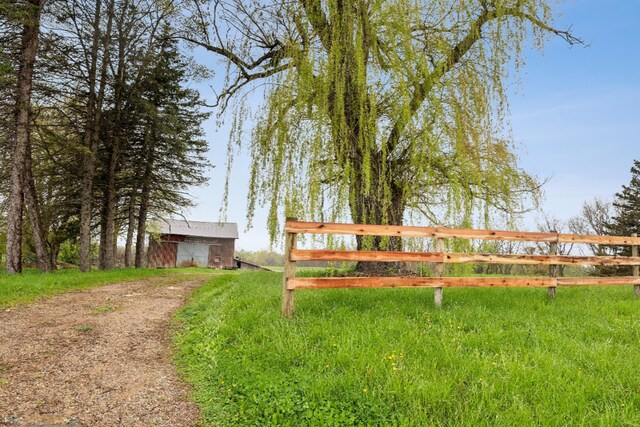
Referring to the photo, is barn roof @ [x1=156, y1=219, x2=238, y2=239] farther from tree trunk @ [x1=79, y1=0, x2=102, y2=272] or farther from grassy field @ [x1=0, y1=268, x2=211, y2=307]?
grassy field @ [x1=0, y1=268, x2=211, y2=307]

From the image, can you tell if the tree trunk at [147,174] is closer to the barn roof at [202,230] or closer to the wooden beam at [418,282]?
the barn roof at [202,230]

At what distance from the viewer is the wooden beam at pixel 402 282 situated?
621 cm

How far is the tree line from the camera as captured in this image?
1434 centimetres

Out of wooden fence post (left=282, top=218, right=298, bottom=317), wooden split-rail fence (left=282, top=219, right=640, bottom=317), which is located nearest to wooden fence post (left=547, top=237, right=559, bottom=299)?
Result: wooden split-rail fence (left=282, top=219, right=640, bottom=317)

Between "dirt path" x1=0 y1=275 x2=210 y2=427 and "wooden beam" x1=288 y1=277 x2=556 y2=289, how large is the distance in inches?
88.5

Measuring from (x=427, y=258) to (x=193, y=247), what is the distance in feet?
105

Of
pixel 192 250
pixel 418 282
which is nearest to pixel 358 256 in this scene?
pixel 418 282

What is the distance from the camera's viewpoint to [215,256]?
36594 millimetres

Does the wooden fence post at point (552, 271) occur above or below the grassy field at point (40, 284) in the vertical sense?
above

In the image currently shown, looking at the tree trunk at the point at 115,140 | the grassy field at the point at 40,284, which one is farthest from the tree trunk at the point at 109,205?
the grassy field at the point at 40,284

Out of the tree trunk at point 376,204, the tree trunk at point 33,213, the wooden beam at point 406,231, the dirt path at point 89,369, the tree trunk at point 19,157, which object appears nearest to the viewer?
the dirt path at point 89,369

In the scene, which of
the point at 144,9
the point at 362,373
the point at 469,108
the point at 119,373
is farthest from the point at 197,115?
the point at 362,373

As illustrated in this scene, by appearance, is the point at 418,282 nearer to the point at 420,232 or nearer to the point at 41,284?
the point at 420,232

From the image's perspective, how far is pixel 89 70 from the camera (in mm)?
17484
